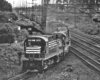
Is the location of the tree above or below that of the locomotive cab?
above

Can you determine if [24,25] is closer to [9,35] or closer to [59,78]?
[9,35]

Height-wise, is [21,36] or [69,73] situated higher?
[21,36]

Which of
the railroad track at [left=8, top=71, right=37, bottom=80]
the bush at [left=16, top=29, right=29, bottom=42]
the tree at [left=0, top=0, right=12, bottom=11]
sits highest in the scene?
the tree at [left=0, top=0, right=12, bottom=11]

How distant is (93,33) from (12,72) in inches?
885

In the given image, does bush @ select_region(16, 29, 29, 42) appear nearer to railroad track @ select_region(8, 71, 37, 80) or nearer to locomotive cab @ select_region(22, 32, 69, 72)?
locomotive cab @ select_region(22, 32, 69, 72)

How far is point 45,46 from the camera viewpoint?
13.1 meters

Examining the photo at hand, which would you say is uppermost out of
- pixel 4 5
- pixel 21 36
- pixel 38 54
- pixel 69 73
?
pixel 4 5

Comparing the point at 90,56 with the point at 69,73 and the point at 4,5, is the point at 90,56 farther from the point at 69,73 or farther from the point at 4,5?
the point at 4,5

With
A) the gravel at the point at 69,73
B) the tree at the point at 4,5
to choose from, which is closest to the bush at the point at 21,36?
the gravel at the point at 69,73

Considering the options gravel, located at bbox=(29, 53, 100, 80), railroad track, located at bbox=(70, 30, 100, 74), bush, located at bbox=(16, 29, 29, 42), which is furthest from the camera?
bush, located at bbox=(16, 29, 29, 42)

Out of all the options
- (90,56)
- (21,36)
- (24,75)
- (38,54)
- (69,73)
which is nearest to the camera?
(24,75)

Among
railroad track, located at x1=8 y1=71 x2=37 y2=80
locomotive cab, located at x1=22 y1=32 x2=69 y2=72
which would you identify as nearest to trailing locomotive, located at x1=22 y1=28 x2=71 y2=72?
locomotive cab, located at x1=22 y1=32 x2=69 y2=72

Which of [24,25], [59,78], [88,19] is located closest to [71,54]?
[59,78]

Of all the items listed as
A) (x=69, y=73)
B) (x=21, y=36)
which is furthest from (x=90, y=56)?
(x=21, y=36)
